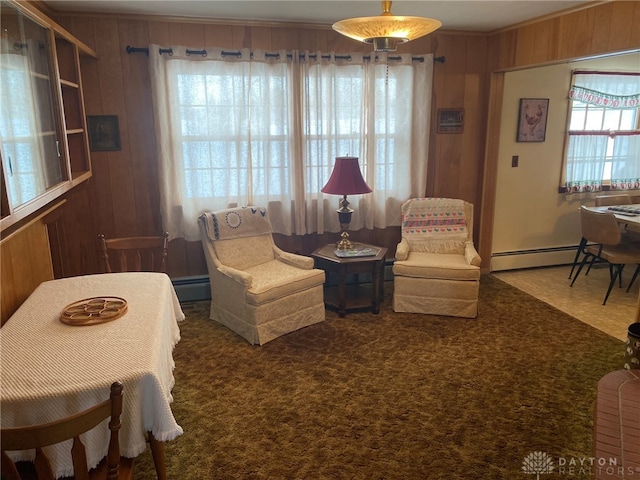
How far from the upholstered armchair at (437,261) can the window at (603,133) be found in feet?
5.49

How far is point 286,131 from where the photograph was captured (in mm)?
4109

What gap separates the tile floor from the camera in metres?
3.79

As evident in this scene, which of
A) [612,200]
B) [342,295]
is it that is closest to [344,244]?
[342,295]

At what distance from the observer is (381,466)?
221 centimetres

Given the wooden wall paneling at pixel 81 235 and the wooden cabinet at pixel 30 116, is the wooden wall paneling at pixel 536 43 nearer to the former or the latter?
the wooden cabinet at pixel 30 116

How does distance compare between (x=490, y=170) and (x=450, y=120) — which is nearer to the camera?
(x=450, y=120)

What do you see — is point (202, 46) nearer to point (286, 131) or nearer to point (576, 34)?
point (286, 131)

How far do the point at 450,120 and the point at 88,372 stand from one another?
12.8 feet

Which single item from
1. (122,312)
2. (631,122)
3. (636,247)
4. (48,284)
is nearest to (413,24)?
(122,312)

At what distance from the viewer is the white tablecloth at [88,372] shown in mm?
1545

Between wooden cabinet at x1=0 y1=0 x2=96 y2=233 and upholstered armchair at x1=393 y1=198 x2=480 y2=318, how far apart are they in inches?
97.9

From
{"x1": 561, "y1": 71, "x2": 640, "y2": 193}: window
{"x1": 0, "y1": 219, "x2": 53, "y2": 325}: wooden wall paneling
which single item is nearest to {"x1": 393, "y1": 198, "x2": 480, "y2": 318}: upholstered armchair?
{"x1": 561, "y1": 71, "x2": 640, "y2": 193}: window

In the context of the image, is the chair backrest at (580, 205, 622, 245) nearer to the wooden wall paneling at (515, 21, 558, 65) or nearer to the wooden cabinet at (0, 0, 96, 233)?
the wooden wall paneling at (515, 21, 558, 65)

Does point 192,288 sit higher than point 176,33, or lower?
lower
